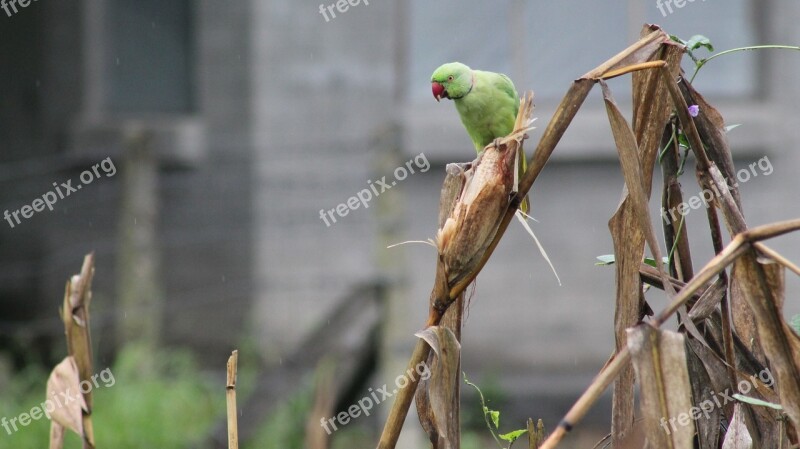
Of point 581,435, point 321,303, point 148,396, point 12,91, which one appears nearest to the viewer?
Result: point 148,396

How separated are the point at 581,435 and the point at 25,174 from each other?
330 centimetres

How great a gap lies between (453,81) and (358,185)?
127 inches

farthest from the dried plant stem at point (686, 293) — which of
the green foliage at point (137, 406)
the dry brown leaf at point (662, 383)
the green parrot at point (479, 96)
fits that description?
the green foliage at point (137, 406)

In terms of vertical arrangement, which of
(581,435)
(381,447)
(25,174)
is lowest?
(581,435)

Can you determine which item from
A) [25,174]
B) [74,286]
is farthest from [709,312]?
[25,174]

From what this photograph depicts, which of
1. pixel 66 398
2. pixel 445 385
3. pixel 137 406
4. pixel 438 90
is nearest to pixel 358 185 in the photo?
pixel 137 406

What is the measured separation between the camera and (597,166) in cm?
480

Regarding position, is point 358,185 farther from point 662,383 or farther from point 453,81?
point 662,383

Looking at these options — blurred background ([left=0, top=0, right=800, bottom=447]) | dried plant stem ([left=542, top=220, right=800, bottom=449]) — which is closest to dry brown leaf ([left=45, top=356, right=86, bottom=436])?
dried plant stem ([left=542, top=220, right=800, bottom=449])

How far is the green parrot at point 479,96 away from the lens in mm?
1714

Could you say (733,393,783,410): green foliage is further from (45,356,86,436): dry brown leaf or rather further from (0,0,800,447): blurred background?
(0,0,800,447): blurred background

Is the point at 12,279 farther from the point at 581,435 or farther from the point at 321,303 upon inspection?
the point at 581,435

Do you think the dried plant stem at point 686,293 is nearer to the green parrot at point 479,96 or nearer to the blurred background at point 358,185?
the green parrot at point 479,96

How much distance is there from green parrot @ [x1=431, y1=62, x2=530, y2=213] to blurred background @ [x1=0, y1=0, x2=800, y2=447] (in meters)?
2.52
